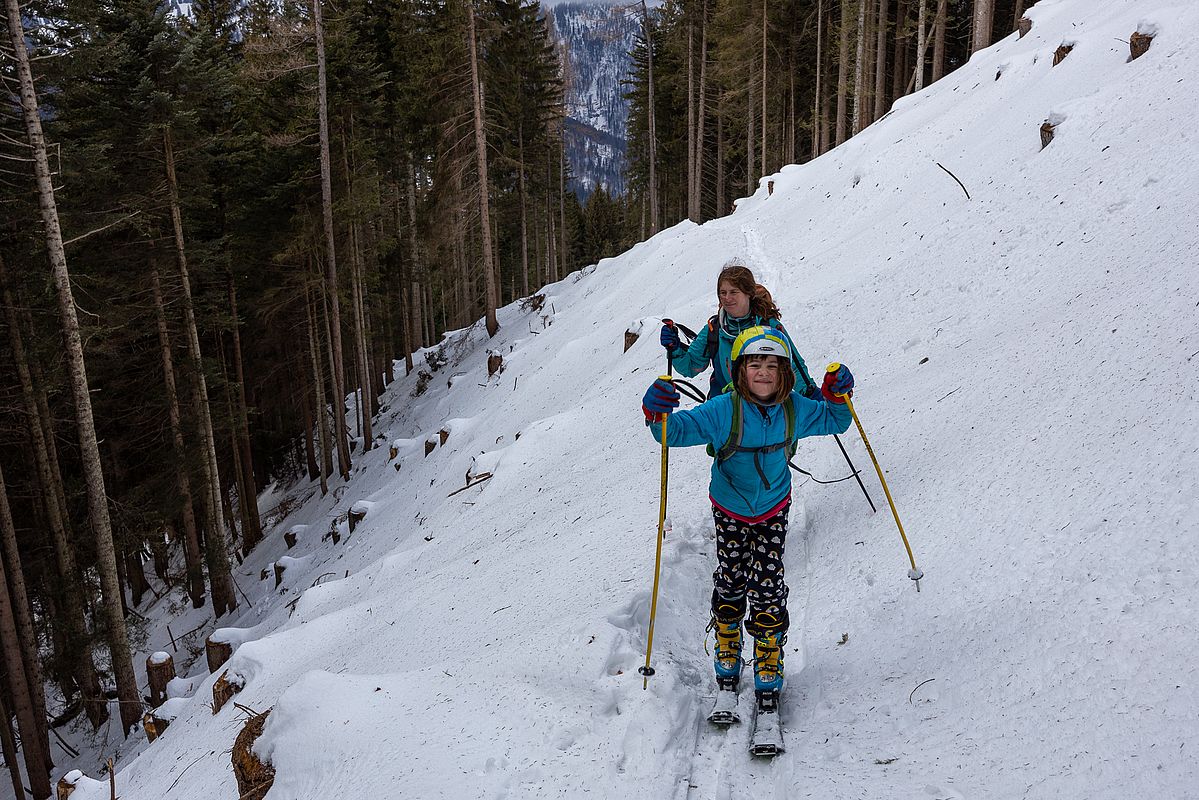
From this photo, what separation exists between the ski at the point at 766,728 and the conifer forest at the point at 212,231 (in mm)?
12011

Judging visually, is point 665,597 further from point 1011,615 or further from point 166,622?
point 166,622

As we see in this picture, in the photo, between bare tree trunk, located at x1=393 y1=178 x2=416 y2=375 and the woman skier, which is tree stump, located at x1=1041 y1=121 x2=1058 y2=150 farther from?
bare tree trunk, located at x1=393 y1=178 x2=416 y2=375

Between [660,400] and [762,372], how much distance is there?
0.56m

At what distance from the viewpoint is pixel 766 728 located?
353 centimetres

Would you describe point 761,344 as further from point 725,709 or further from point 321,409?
point 321,409

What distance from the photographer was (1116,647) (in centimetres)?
291

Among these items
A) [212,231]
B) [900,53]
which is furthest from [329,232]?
[900,53]

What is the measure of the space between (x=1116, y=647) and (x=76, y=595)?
18.5 meters

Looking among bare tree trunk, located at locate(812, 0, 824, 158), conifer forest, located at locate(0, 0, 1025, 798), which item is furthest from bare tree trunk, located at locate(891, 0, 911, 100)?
bare tree trunk, located at locate(812, 0, 824, 158)

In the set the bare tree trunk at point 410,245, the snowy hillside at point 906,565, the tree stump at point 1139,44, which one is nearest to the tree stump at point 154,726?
the snowy hillside at point 906,565

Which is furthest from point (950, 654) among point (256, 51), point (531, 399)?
point (256, 51)

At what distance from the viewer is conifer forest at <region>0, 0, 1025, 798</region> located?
1231cm

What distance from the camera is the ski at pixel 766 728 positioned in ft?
11.2

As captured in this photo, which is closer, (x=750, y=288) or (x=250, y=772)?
(x=250, y=772)
